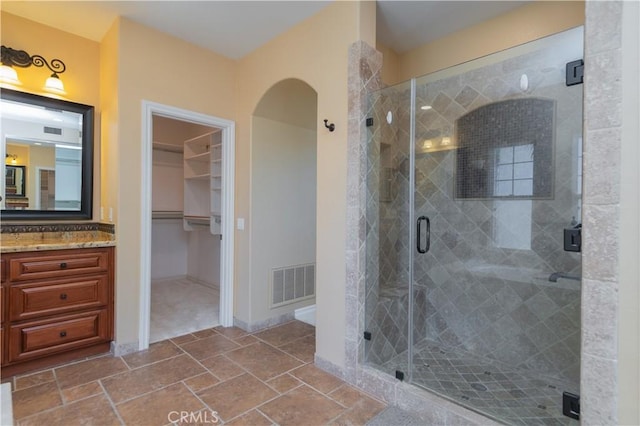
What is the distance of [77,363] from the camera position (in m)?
2.53

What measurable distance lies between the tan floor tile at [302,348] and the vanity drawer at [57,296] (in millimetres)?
1630

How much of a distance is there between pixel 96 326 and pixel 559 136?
383 centimetres

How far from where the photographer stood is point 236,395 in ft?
6.99

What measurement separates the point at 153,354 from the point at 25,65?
271 centimetres

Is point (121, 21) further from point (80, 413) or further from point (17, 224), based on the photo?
point (80, 413)

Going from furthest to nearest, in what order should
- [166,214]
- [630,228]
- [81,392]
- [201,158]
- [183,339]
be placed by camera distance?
[166,214] → [201,158] → [183,339] → [81,392] → [630,228]

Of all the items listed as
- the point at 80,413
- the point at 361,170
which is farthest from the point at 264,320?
the point at 361,170

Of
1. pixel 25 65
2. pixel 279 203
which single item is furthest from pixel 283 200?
pixel 25 65

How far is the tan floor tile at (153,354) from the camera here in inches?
101

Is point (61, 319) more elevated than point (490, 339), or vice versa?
point (61, 319)

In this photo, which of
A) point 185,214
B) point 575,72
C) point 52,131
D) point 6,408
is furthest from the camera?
point 185,214

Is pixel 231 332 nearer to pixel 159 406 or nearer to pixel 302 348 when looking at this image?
pixel 302 348

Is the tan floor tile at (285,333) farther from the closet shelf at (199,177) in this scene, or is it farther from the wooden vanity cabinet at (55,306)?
the closet shelf at (199,177)

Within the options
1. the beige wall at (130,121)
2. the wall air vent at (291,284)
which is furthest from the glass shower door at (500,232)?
the beige wall at (130,121)
